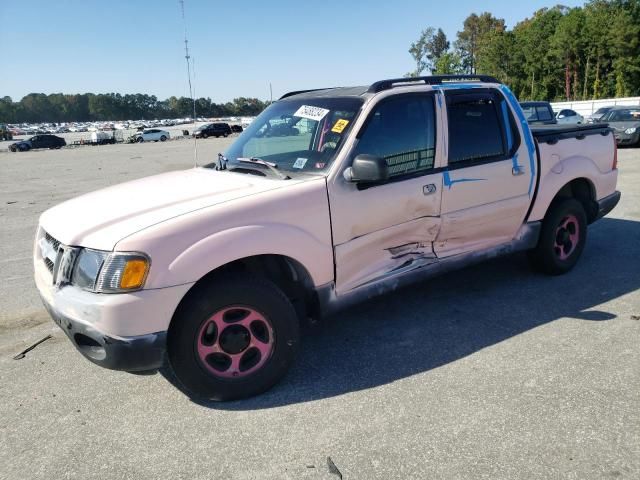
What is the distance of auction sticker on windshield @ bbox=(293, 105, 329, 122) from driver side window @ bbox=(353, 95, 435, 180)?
0.42 m

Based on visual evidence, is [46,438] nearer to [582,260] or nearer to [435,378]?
[435,378]

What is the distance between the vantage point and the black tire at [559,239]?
4.60m

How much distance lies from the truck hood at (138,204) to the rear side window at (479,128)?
4.71 feet

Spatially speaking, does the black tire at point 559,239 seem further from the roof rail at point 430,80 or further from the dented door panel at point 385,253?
the dented door panel at point 385,253

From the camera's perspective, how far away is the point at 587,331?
3.71m

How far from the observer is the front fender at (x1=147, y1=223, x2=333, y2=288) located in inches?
105

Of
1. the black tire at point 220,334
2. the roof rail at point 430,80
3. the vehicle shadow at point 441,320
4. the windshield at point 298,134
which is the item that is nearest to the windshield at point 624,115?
the vehicle shadow at point 441,320

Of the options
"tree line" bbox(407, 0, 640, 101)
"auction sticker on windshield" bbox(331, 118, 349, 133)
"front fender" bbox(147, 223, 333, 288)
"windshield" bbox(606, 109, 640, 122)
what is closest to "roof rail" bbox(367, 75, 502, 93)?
"auction sticker on windshield" bbox(331, 118, 349, 133)

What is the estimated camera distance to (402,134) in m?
3.60

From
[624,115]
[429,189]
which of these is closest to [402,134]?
[429,189]

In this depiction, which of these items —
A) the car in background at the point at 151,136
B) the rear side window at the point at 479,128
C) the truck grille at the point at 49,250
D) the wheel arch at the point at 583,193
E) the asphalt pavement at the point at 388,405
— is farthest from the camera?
the car in background at the point at 151,136

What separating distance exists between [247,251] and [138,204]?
2.59ft

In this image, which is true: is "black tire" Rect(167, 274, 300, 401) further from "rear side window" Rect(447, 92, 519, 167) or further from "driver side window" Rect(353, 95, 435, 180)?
"rear side window" Rect(447, 92, 519, 167)

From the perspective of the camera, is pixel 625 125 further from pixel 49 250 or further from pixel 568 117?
pixel 49 250
